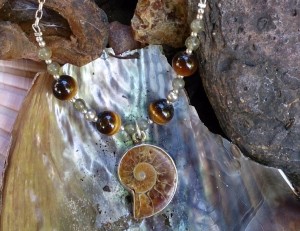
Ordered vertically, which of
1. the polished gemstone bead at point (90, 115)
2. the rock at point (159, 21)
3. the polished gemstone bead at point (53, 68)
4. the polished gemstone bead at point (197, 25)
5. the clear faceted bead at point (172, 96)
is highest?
the polished gemstone bead at point (197, 25)

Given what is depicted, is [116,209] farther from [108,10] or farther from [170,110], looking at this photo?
[108,10]

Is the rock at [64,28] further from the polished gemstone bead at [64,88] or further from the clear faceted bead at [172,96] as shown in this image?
the clear faceted bead at [172,96]

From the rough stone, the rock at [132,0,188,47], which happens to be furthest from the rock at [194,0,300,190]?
the rock at [132,0,188,47]

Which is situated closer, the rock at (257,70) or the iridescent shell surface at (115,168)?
the rock at (257,70)

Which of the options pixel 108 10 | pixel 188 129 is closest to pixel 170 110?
pixel 188 129

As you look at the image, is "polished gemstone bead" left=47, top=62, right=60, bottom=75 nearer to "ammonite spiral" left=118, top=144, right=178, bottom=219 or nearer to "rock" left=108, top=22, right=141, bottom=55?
"rock" left=108, top=22, right=141, bottom=55

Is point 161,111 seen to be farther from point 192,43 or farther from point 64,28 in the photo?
point 64,28

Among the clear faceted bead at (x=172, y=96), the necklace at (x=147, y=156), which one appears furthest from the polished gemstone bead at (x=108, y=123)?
the clear faceted bead at (x=172, y=96)

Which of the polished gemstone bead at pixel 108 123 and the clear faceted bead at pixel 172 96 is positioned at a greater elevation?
the clear faceted bead at pixel 172 96

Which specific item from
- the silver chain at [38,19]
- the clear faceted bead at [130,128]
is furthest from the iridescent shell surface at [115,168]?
the silver chain at [38,19]
